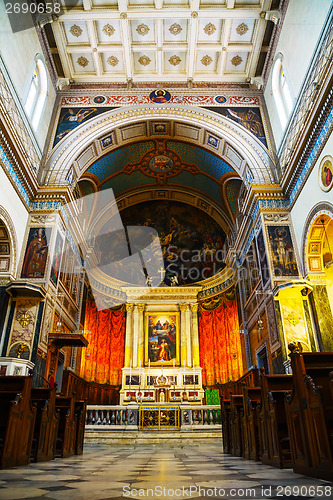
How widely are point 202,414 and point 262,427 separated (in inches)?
243

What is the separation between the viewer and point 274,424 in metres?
4.17

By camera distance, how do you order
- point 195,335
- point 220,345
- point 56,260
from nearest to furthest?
point 56,260
point 220,345
point 195,335

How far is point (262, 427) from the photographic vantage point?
4.60 metres

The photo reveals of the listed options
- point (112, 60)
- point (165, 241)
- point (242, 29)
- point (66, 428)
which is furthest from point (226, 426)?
point (165, 241)

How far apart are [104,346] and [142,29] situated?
45.0 ft

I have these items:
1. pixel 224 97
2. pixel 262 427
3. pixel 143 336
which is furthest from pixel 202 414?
pixel 224 97

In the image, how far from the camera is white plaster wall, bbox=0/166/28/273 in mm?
9867

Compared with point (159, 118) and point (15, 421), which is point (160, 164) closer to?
point (159, 118)

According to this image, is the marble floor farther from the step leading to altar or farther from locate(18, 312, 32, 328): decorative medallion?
locate(18, 312, 32, 328): decorative medallion

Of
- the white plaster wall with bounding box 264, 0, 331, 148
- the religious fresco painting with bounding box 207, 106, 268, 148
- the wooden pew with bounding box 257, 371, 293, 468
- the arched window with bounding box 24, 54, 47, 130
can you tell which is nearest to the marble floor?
the wooden pew with bounding box 257, 371, 293, 468

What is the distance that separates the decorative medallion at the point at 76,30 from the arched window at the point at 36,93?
1.61m

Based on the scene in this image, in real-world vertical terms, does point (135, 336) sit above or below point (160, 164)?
below

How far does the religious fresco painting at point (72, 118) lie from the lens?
13848 mm

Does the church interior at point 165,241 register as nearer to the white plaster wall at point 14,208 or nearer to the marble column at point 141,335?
→ the white plaster wall at point 14,208
